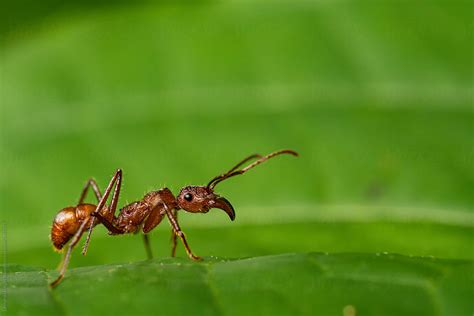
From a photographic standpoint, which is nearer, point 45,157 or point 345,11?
point 45,157

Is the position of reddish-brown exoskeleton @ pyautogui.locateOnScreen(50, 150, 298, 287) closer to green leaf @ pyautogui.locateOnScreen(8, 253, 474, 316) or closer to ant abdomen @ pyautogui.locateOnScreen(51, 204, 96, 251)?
ant abdomen @ pyautogui.locateOnScreen(51, 204, 96, 251)

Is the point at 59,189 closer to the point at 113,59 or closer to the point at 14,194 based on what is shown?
the point at 14,194

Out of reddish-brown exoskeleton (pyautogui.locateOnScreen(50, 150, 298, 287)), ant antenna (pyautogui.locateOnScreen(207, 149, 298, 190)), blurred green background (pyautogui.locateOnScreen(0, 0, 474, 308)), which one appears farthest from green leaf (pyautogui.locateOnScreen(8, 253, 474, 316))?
ant antenna (pyautogui.locateOnScreen(207, 149, 298, 190))

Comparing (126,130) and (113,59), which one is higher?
(113,59)

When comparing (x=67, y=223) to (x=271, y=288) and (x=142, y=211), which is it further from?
(x=271, y=288)

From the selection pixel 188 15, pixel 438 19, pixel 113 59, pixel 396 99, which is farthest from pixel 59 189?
pixel 438 19

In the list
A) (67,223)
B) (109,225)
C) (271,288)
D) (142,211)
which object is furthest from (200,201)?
(271,288)

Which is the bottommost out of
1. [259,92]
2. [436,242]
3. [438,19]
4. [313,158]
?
[436,242]

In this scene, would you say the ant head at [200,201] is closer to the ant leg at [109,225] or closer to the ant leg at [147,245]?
the ant leg at [147,245]

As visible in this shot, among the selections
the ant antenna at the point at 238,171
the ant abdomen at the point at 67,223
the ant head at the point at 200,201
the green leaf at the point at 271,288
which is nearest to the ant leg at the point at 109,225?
the ant abdomen at the point at 67,223
